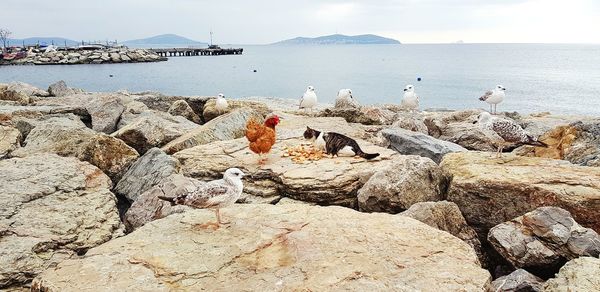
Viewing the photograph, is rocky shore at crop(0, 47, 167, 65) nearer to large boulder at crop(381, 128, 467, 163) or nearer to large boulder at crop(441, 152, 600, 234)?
large boulder at crop(381, 128, 467, 163)

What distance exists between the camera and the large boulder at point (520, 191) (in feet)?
24.6

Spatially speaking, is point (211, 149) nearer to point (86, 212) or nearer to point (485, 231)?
point (86, 212)

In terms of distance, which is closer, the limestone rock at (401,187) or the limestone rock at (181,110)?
the limestone rock at (401,187)

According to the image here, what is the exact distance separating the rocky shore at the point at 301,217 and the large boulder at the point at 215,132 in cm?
6

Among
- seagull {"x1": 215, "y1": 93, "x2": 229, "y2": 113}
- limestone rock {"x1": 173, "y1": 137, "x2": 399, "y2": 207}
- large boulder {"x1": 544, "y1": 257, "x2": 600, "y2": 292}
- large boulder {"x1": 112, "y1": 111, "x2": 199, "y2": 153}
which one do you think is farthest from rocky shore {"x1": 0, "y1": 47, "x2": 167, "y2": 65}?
large boulder {"x1": 544, "y1": 257, "x2": 600, "y2": 292}

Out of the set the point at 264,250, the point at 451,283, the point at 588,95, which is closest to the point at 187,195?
the point at 264,250

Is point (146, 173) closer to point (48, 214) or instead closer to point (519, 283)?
point (48, 214)

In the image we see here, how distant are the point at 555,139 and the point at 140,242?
952 centimetres

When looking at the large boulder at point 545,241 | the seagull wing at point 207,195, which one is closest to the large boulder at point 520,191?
the large boulder at point 545,241

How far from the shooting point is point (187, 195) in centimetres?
716

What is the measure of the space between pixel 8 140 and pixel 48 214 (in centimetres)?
563

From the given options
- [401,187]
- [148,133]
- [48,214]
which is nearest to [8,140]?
[148,133]

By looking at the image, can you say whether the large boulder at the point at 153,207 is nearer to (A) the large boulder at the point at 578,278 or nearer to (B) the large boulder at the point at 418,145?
(B) the large boulder at the point at 418,145

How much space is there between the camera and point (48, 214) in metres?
8.32
